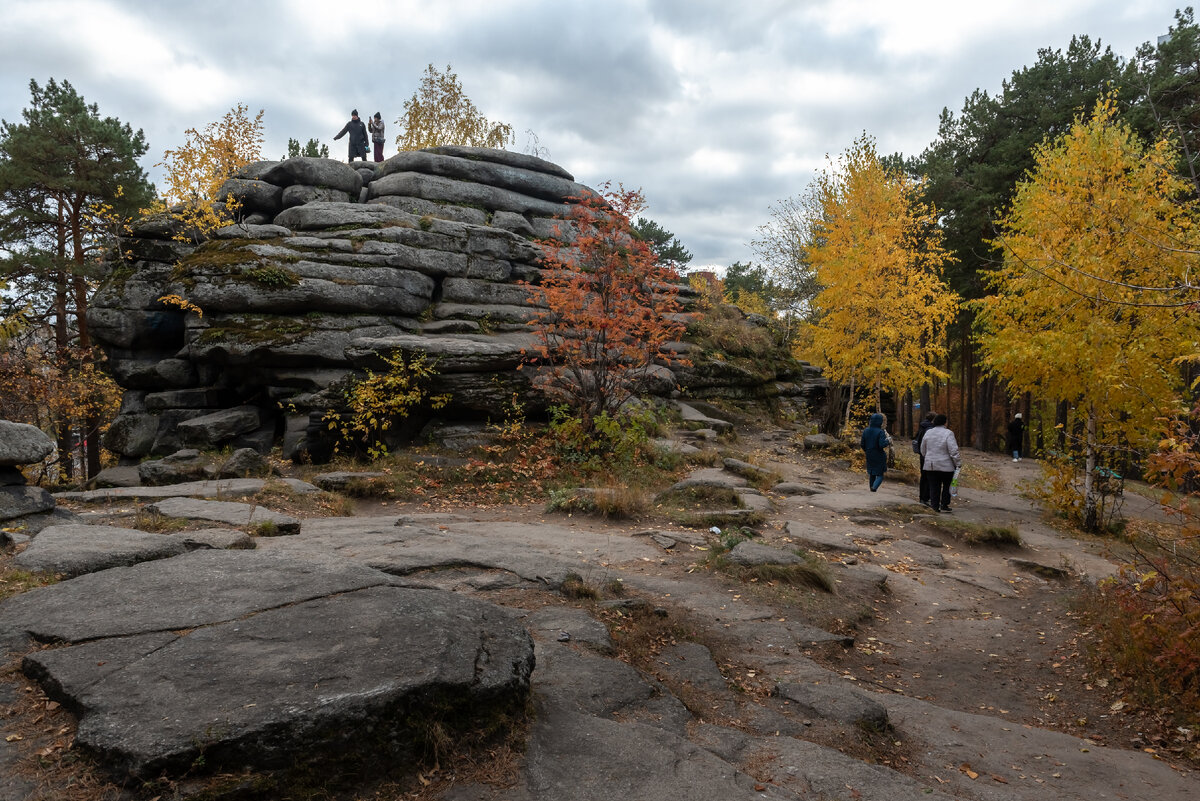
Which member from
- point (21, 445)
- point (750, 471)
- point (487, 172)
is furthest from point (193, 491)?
point (487, 172)

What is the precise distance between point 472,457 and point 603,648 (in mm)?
8570

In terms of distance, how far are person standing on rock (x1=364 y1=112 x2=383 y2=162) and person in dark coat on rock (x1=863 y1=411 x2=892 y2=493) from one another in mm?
18586

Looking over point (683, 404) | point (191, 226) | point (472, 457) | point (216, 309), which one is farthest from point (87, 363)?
point (683, 404)

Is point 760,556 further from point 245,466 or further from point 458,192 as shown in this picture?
point 458,192

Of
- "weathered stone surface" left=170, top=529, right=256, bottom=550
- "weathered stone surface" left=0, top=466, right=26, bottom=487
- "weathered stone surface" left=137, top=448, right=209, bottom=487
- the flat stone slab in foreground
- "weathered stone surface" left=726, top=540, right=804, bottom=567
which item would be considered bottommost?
"weathered stone surface" left=726, top=540, right=804, bottom=567

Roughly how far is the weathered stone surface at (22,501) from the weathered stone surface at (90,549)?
1.01 meters

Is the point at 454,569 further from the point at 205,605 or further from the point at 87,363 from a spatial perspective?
the point at 87,363

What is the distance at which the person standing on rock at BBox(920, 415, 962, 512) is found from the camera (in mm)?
12031

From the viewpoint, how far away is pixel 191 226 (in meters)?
16.7

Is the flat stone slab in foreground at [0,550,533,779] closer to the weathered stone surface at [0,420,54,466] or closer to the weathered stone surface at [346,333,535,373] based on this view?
the weathered stone surface at [0,420,54,466]

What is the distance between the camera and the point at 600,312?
41.7 ft

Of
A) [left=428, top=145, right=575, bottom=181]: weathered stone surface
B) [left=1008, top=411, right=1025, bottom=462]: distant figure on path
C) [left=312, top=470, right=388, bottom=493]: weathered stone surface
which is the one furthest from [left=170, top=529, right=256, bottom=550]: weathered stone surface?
[left=1008, top=411, right=1025, bottom=462]: distant figure on path

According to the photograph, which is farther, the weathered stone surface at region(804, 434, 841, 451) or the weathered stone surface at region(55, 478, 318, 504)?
the weathered stone surface at region(804, 434, 841, 451)

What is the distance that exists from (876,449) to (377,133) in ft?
63.9
